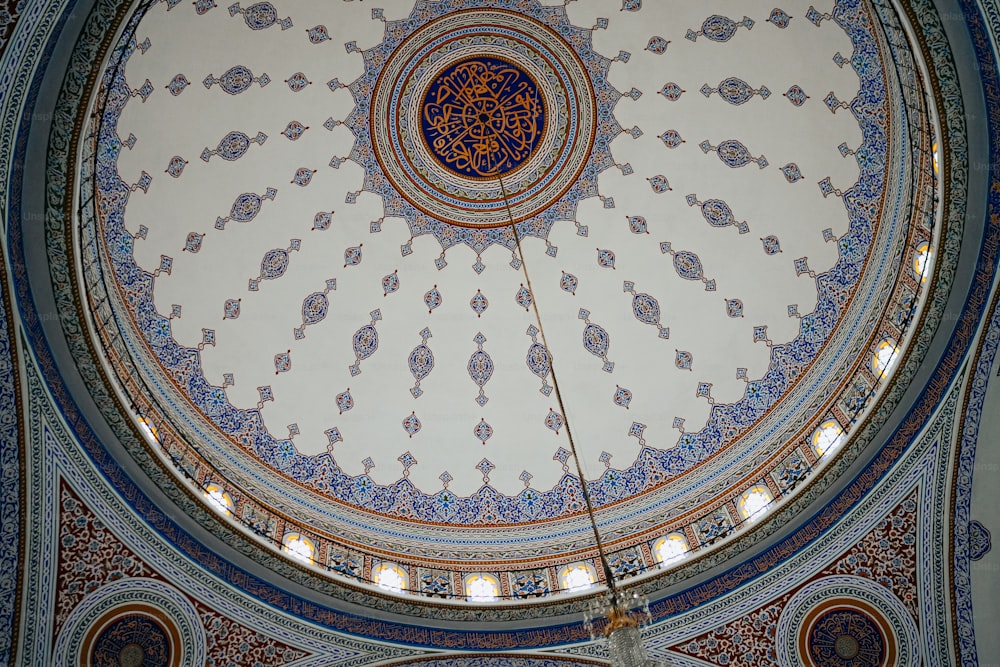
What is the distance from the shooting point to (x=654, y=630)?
913 centimetres

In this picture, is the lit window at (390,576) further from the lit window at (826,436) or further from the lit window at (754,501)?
the lit window at (826,436)

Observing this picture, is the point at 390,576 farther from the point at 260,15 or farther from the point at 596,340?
the point at 260,15

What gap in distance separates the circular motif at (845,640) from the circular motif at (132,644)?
6352 mm

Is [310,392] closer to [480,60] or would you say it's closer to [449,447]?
[449,447]

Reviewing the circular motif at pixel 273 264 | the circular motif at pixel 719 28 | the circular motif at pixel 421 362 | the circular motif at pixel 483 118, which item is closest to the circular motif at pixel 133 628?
the circular motif at pixel 273 264

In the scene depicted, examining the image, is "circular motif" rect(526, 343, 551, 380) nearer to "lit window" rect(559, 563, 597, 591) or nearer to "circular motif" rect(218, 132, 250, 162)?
"lit window" rect(559, 563, 597, 591)

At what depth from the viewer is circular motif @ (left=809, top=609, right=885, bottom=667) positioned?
8.62 meters

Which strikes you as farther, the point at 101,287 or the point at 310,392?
the point at 310,392

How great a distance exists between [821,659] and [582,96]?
684cm

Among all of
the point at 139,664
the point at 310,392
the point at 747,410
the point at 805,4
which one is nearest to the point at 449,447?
the point at 310,392

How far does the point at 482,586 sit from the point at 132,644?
3717 millimetres

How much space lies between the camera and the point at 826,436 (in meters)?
9.59

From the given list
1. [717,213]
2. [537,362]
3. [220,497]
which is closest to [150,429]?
[220,497]

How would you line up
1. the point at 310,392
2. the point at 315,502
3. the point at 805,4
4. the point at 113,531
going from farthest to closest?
the point at 310,392 < the point at 315,502 < the point at 805,4 < the point at 113,531
